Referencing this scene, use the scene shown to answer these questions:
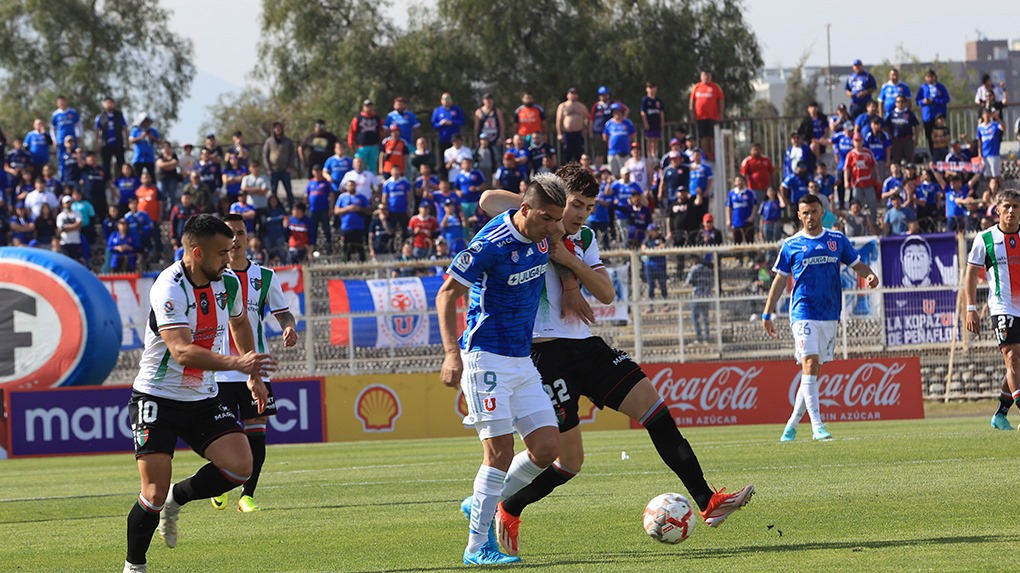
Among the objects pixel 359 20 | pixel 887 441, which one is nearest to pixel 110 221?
pixel 359 20

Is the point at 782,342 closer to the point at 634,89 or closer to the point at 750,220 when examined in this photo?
the point at 750,220

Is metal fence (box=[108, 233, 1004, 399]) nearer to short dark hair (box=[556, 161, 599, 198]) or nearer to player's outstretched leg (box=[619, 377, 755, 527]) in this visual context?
player's outstretched leg (box=[619, 377, 755, 527])

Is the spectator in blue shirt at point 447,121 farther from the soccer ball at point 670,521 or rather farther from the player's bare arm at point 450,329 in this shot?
the player's bare arm at point 450,329

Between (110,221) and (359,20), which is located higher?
(359,20)

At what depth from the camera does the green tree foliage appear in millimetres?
41344

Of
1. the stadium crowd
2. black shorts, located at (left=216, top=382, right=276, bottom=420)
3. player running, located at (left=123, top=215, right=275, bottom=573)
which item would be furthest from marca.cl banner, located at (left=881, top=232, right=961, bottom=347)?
player running, located at (left=123, top=215, right=275, bottom=573)

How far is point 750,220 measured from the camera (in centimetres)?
2684

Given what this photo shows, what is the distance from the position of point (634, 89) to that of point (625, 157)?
13012mm

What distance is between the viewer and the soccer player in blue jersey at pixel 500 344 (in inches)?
307

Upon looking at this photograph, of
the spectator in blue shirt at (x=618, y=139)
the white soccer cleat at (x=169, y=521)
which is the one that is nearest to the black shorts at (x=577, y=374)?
the white soccer cleat at (x=169, y=521)

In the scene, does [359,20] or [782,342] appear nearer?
[782,342]

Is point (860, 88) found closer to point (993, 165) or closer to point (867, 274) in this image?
point (993, 165)

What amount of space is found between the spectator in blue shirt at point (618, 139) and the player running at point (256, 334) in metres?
17.3

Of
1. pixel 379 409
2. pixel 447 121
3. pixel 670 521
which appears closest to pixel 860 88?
pixel 447 121
